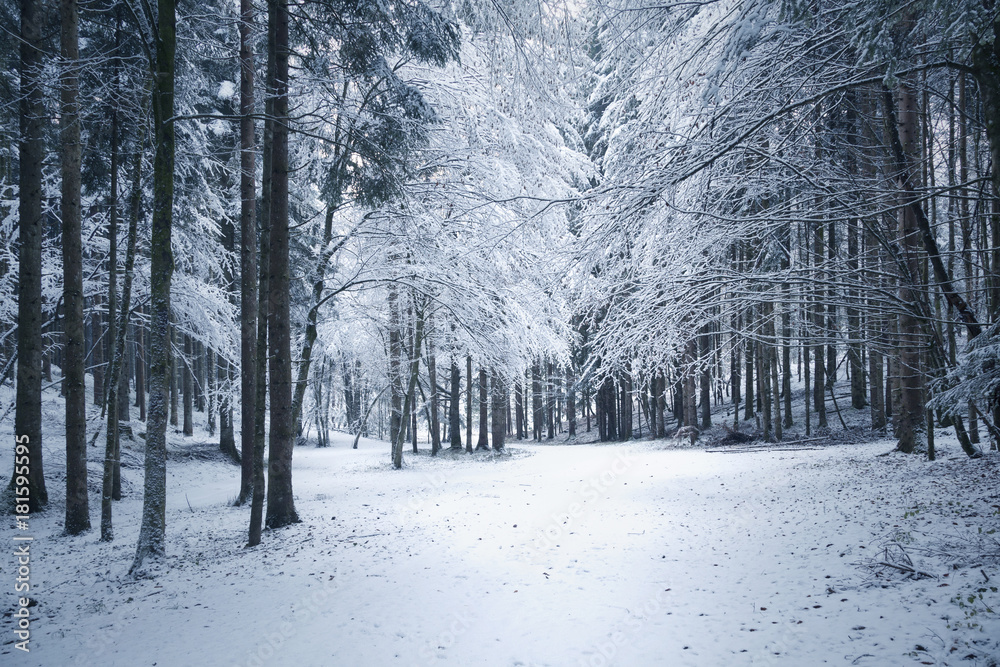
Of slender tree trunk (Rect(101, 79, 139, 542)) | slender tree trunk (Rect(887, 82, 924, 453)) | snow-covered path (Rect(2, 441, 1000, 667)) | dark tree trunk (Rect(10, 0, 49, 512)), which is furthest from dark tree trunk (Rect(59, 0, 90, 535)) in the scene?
slender tree trunk (Rect(887, 82, 924, 453))

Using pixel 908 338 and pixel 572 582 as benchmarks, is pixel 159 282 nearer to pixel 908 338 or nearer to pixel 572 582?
pixel 572 582

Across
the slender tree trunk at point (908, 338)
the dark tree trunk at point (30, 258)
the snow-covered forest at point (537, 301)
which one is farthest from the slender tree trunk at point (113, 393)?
the slender tree trunk at point (908, 338)

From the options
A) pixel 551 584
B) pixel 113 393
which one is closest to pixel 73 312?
pixel 113 393

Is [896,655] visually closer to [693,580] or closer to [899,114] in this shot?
[693,580]

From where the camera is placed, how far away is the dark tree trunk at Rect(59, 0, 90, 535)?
26.0ft

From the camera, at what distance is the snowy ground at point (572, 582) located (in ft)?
12.6

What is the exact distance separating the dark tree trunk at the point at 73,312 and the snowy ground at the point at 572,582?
69 centimetres

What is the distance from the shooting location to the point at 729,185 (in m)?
4.85

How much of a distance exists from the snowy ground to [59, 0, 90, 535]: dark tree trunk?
692mm

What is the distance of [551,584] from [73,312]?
845 cm

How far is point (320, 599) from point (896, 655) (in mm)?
4667

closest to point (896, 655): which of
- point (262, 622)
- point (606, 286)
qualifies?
point (606, 286)

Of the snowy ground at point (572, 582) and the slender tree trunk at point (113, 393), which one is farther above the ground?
the slender tree trunk at point (113, 393)

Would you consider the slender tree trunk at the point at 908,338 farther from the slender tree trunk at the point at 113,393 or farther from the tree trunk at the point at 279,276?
the slender tree trunk at the point at 113,393
